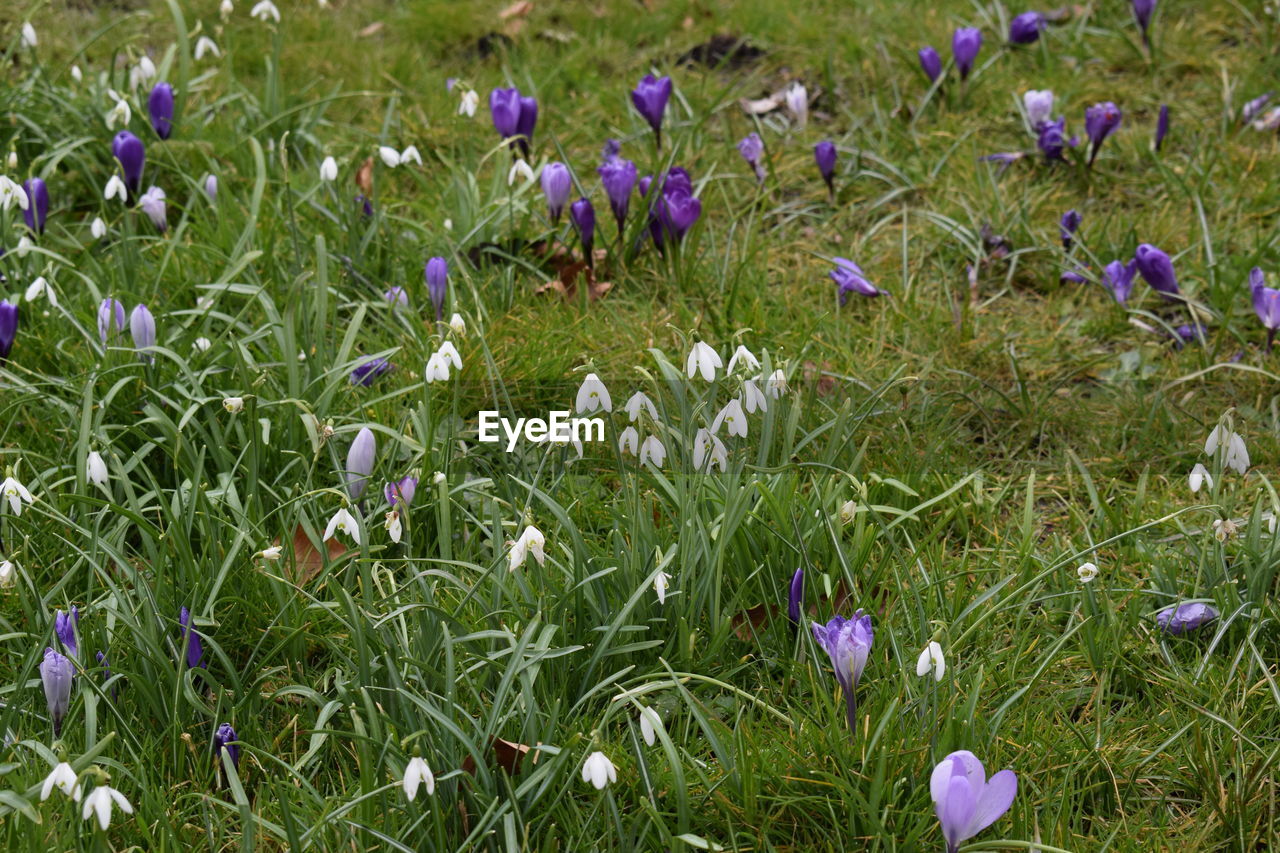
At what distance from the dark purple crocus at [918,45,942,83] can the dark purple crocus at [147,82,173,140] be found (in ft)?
8.03

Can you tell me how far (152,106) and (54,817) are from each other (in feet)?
8.24

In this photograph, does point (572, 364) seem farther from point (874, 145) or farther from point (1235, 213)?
point (1235, 213)

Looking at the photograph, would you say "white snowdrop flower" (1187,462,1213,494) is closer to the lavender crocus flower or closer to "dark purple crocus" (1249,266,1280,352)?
"dark purple crocus" (1249,266,1280,352)

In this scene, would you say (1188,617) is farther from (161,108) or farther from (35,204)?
(161,108)

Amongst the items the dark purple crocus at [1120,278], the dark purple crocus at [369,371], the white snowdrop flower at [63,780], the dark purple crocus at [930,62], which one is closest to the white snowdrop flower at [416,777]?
the white snowdrop flower at [63,780]

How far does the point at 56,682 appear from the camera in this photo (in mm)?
2154

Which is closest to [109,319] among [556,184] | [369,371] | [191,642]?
[369,371]

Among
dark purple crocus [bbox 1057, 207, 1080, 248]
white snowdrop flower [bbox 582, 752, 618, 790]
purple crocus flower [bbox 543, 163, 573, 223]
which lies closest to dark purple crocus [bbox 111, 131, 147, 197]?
purple crocus flower [bbox 543, 163, 573, 223]

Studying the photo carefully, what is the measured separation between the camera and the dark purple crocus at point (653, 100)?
12.8ft

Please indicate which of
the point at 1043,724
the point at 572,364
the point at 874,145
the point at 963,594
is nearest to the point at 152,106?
the point at 572,364

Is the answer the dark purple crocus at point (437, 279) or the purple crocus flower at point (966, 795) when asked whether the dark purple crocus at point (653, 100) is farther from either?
the purple crocus flower at point (966, 795)

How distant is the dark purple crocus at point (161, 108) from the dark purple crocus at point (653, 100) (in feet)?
4.64

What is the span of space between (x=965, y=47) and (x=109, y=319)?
2909mm

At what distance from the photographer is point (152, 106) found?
3.92 metres
